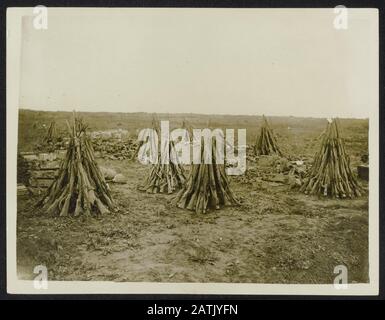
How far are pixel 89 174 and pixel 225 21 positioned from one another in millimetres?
1302

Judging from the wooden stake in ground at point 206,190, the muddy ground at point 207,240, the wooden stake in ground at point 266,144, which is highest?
the wooden stake in ground at point 266,144

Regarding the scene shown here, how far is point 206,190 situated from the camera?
7.88 ft

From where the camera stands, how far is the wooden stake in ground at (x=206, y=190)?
2.40 metres

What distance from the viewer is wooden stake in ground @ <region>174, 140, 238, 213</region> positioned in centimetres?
240

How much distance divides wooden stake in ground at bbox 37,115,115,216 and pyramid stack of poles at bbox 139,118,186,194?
0.89ft

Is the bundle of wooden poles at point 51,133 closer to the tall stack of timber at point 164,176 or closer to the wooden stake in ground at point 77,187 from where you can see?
the wooden stake in ground at point 77,187

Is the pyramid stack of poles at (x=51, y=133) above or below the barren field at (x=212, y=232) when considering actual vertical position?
above

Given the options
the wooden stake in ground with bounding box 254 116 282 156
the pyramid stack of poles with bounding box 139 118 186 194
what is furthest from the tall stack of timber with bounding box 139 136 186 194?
the wooden stake in ground with bounding box 254 116 282 156

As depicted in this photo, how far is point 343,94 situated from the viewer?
95.9 inches

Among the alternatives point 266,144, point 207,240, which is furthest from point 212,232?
point 266,144

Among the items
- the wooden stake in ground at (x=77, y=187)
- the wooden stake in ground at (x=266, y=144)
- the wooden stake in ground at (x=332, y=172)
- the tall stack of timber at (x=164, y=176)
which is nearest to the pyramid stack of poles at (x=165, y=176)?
the tall stack of timber at (x=164, y=176)

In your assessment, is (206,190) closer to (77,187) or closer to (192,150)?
(192,150)

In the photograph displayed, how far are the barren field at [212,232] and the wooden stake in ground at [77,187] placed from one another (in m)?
0.06

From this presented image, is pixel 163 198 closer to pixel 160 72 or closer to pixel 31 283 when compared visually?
pixel 160 72
